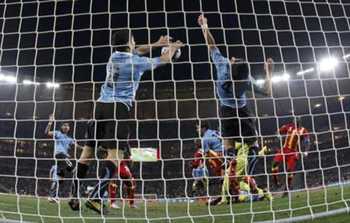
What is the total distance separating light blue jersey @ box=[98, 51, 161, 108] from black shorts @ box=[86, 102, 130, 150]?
0.07m

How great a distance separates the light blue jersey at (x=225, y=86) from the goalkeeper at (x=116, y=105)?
1.06 meters

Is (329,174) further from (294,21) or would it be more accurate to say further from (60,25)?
(60,25)

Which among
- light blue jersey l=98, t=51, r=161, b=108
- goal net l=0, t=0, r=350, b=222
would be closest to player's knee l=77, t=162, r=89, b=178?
light blue jersey l=98, t=51, r=161, b=108

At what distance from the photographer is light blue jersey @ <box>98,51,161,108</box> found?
4.91m

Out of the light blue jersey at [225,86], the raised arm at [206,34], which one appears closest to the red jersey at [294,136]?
the light blue jersey at [225,86]

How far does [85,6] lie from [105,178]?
6762 millimetres

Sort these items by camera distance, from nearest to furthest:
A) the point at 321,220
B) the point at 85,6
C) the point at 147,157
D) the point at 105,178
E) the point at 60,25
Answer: the point at 321,220 < the point at 105,178 < the point at 85,6 < the point at 60,25 < the point at 147,157

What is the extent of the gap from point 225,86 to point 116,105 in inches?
64.8

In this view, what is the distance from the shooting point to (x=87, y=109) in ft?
67.5

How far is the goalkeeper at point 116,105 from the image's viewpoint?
4.77m

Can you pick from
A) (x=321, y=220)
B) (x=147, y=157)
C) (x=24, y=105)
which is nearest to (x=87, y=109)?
(x=24, y=105)

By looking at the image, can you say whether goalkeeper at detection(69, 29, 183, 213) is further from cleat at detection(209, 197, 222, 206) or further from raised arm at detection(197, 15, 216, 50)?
cleat at detection(209, 197, 222, 206)

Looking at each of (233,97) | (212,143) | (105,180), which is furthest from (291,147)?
(105,180)

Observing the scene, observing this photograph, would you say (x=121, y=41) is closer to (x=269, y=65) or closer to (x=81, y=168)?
(x=81, y=168)
